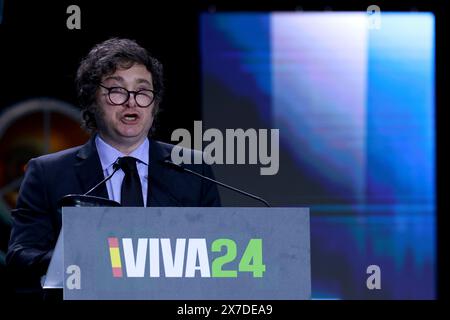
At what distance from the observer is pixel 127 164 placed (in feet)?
11.2

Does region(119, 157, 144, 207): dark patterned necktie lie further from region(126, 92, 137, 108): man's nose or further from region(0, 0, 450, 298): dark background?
region(0, 0, 450, 298): dark background

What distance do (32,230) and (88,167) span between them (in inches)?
13.9

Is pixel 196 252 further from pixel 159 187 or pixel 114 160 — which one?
pixel 114 160

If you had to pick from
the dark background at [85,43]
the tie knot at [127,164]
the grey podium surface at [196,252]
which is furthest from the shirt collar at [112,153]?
the dark background at [85,43]

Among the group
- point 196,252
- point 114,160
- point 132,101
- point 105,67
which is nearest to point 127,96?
point 132,101

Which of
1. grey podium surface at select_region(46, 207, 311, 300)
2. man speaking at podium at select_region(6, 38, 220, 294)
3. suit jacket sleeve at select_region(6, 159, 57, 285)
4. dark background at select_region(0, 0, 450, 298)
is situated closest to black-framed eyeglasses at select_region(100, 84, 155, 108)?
man speaking at podium at select_region(6, 38, 220, 294)

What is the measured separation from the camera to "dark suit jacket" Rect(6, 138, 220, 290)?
11.0ft

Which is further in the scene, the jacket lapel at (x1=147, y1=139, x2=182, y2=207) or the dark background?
the dark background

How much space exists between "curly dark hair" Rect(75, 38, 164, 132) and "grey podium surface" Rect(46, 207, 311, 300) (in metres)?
0.75

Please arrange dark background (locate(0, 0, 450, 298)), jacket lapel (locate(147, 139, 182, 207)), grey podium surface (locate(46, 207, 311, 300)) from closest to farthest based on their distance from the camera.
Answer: grey podium surface (locate(46, 207, 311, 300)) → jacket lapel (locate(147, 139, 182, 207)) → dark background (locate(0, 0, 450, 298))

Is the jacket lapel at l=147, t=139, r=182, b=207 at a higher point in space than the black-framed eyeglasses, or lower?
lower

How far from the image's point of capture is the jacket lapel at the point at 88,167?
3551mm

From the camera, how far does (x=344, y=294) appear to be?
188 inches

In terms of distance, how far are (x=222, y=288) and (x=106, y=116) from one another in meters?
0.94
